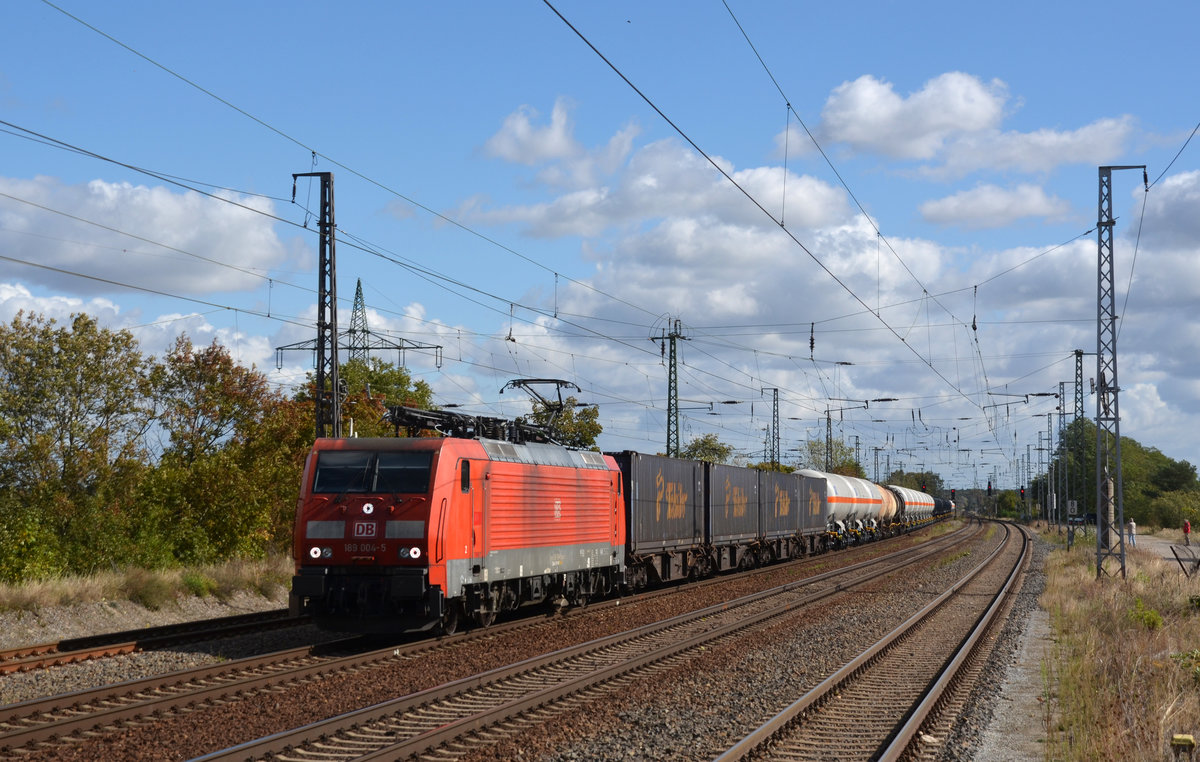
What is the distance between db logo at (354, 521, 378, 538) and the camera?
15836 mm

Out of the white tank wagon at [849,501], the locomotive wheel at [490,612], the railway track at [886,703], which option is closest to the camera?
the railway track at [886,703]

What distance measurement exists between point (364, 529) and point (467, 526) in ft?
5.19

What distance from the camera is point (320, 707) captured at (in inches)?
453

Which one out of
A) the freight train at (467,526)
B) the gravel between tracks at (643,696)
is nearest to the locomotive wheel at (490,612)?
the freight train at (467,526)

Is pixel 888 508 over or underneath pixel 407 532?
underneath

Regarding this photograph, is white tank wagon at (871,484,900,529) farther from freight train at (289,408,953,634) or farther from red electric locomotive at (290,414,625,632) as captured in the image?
red electric locomotive at (290,414,625,632)

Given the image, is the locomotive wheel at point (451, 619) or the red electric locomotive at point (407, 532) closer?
the red electric locomotive at point (407, 532)

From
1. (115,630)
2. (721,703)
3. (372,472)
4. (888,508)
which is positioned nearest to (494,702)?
(721,703)

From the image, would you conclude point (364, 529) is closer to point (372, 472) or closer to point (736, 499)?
point (372, 472)

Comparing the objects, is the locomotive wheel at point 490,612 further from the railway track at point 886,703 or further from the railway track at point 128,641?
the railway track at point 886,703

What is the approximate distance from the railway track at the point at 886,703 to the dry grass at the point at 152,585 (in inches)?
475

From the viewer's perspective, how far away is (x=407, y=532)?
1571 cm

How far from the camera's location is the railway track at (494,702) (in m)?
9.70

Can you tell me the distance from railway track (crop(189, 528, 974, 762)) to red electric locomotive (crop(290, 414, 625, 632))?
2141 mm
